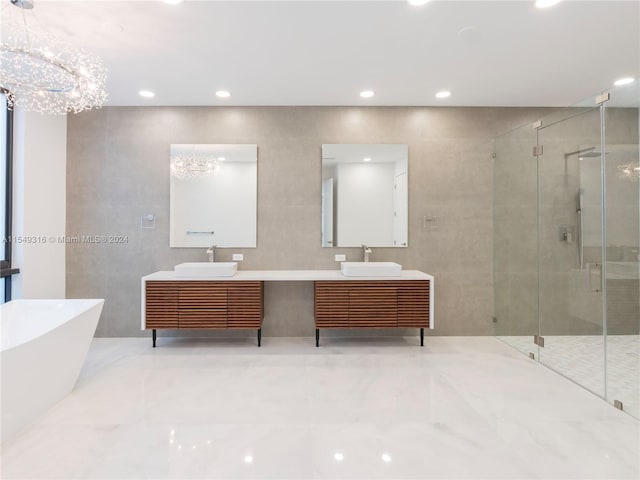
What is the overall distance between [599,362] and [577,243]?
1004 millimetres

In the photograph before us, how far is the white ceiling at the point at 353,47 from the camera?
2338 mm

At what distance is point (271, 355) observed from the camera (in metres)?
3.54

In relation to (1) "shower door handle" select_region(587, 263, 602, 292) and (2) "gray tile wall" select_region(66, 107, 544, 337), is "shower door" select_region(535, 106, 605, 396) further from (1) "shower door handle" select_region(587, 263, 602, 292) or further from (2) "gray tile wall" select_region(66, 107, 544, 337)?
(2) "gray tile wall" select_region(66, 107, 544, 337)

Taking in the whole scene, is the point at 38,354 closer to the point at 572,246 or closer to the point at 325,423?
the point at 325,423

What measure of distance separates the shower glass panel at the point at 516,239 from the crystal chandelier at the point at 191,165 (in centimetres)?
336

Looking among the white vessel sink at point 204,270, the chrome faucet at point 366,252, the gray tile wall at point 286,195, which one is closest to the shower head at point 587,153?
the gray tile wall at point 286,195

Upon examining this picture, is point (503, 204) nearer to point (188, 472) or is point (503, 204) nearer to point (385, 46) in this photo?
point (385, 46)

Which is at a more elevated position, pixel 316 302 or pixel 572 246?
pixel 572 246

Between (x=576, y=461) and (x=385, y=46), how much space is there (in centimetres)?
308

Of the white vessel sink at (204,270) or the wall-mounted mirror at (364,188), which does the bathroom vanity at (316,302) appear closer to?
the white vessel sink at (204,270)

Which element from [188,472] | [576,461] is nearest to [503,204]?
[576,461]

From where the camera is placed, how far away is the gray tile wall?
407 centimetres

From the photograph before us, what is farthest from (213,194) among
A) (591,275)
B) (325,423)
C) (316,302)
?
(591,275)

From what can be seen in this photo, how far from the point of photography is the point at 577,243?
10.0 ft
